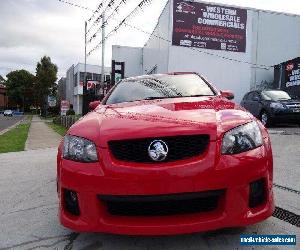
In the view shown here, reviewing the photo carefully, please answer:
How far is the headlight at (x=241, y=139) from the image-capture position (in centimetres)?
280

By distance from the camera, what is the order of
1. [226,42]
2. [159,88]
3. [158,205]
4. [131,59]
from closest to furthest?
1. [158,205]
2. [159,88]
3. [226,42]
4. [131,59]

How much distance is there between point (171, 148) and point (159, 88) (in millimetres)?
1909

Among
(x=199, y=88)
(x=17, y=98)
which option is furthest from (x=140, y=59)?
(x=17, y=98)

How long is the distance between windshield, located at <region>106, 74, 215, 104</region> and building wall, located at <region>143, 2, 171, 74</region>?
20.5 metres

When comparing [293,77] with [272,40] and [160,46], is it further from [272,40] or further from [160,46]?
[160,46]

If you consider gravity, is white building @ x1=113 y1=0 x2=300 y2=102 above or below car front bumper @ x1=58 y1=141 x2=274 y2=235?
above

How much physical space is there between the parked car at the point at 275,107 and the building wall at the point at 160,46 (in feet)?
37.3

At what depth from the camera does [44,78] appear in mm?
77312

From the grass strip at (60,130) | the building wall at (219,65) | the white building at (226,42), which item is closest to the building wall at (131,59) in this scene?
the white building at (226,42)

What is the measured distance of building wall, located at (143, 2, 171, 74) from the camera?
83.1 ft

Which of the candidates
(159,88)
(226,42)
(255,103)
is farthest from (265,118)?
(226,42)

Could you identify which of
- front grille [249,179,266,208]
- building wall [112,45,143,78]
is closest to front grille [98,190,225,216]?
front grille [249,179,266,208]

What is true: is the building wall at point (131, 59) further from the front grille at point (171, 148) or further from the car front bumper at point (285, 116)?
the front grille at point (171, 148)

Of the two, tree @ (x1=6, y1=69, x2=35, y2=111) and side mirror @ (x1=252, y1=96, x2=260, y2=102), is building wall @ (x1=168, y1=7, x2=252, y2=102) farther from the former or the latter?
tree @ (x1=6, y1=69, x2=35, y2=111)
